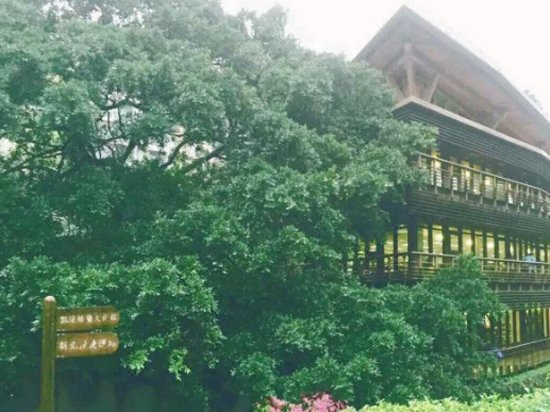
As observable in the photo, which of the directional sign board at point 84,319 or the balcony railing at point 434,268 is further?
the balcony railing at point 434,268

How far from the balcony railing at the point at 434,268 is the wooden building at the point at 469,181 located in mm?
40

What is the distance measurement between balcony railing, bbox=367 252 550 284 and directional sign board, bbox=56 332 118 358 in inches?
470

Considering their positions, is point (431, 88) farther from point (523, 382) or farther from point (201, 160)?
point (523, 382)

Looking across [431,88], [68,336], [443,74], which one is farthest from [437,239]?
[68,336]

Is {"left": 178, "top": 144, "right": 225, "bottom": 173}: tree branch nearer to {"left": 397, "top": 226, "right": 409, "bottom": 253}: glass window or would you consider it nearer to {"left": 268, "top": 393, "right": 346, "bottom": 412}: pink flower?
{"left": 268, "top": 393, "right": 346, "bottom": 412}: pink flower

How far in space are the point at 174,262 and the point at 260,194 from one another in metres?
2.29

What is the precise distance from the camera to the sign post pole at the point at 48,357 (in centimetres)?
539

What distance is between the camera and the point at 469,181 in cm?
1923

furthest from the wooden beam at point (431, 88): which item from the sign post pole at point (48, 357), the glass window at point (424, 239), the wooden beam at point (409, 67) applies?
the sign post pole at point (48, 357)

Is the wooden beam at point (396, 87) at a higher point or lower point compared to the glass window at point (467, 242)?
higher

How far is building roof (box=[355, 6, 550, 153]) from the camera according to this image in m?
18.9

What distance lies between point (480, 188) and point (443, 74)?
14.1 feet

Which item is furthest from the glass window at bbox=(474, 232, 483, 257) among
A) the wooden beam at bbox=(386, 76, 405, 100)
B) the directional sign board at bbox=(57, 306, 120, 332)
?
the directional sign board at bbox=(57, 306, 120, 332)

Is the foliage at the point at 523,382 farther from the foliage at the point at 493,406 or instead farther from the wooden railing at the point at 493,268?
the foliage at the point at 493,406
